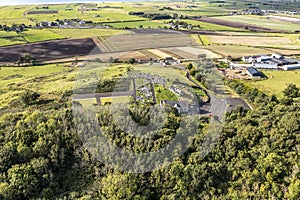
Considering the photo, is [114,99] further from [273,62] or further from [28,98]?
[273,62]

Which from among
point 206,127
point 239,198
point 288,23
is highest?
point 288,23

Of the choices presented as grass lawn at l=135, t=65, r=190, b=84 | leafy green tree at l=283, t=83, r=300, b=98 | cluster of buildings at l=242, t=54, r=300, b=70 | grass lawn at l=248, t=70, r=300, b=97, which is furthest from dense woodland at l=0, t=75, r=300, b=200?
cluster of buildings at l=242, t=54, r=300, b=70

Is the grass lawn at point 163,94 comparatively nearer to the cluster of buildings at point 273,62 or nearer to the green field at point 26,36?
the cluster of buildings at point 273,62

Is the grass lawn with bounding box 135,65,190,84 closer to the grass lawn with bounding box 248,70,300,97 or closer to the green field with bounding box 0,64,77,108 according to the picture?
the grass lawn with bounding box 248,70,300,97

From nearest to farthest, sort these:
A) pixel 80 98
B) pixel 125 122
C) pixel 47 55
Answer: pixel 125 122, pixel 80 98, pixel 47 55

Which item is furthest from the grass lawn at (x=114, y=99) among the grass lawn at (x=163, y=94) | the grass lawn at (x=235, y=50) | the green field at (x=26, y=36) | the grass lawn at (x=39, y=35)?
the grass lawn at (x=39, y=35)

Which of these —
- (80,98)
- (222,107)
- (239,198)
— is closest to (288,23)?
(222,107)

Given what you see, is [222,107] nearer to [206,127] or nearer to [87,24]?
[206,127]
